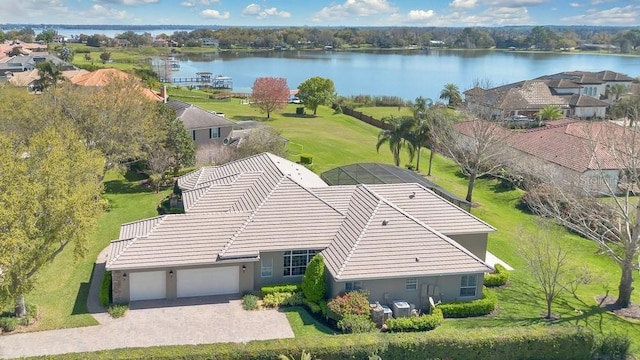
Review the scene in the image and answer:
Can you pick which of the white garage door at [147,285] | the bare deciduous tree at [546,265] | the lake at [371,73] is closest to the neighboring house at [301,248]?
the white garage door at [147,285]

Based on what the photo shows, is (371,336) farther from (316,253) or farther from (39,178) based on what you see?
(39,178)

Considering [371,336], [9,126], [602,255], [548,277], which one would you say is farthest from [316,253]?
[9,126]

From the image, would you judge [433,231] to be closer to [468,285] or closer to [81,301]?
[468,285]

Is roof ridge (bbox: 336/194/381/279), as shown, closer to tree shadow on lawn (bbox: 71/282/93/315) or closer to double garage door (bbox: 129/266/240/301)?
double garage door (bbox: 129/266/240/301)

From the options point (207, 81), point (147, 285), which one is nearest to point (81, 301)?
point (147, 285)

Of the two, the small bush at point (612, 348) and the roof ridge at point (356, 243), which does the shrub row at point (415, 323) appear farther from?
the small bush at point (612, 348)
